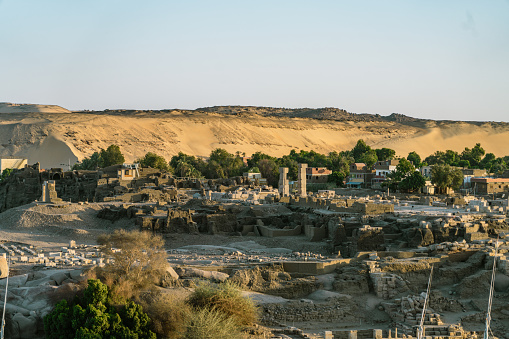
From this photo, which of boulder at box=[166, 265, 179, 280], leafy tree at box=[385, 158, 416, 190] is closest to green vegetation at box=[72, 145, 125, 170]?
leafy tree at box=[385, 158, 416, 190]

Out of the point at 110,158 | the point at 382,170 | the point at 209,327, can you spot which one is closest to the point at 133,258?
the point at 209,327

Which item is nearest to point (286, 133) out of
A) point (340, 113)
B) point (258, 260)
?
point (340, 113)

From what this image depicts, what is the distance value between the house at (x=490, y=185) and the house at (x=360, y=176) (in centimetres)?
1064

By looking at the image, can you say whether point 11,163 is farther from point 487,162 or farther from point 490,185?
point 487,162

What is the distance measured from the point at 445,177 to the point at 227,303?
129 feet

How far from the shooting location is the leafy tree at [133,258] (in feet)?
65.6

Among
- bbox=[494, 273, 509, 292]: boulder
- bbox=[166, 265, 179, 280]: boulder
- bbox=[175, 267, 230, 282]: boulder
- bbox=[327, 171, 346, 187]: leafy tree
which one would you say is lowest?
bbox=[494, 273, 509, 292]: boulder

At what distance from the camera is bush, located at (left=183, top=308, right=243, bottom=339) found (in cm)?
1673

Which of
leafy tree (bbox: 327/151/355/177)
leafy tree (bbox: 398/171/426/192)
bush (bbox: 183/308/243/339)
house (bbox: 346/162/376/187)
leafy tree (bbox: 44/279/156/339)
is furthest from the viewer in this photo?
leafy tree (bbox: 327/151/355/177)

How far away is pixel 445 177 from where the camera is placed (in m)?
55.4

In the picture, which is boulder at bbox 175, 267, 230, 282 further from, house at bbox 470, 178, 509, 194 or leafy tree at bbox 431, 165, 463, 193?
house at bbox 470, 178, 509, 194

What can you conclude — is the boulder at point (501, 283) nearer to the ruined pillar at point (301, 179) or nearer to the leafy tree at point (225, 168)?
the ruined pillar at point (301, 179)

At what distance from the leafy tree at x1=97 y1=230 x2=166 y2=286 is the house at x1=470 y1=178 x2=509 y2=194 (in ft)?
126

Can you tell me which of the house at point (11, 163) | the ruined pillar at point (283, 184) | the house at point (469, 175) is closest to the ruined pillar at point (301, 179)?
the ruined pillar at point (283, 184)
